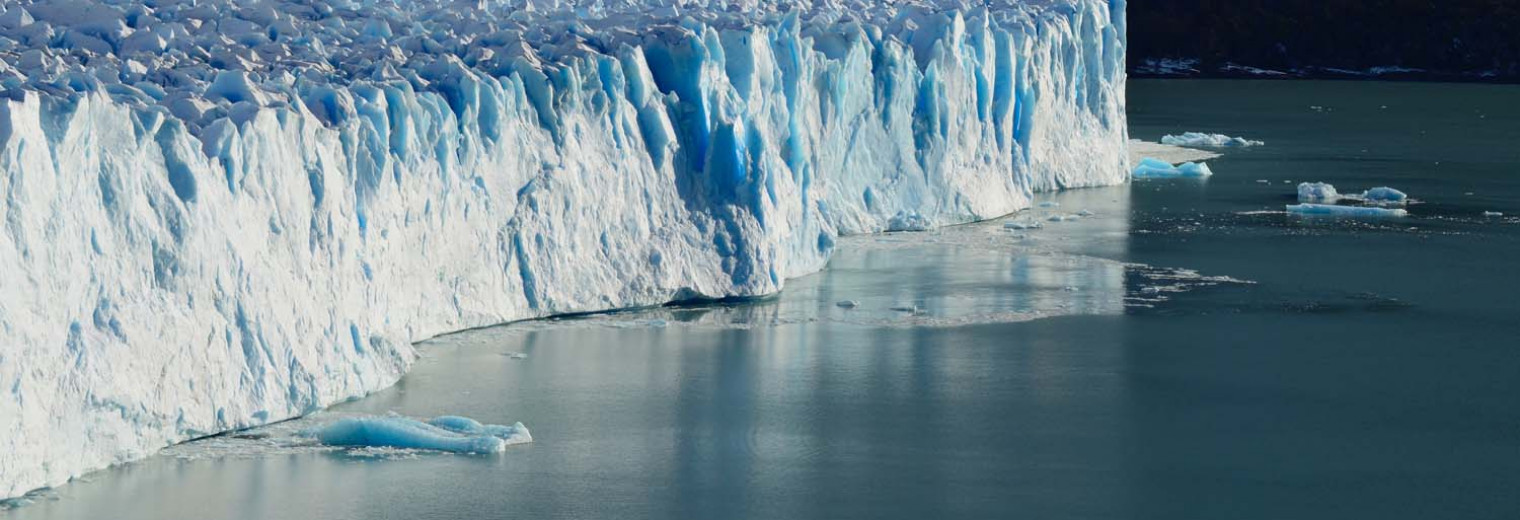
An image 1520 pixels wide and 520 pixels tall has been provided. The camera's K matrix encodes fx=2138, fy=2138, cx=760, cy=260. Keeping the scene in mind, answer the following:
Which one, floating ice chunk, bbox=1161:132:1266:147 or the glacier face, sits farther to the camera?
floating ice chunk, bbox=1161:132:1266:147

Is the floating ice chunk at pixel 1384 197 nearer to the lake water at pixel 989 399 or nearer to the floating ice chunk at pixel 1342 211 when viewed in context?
the floating ice chunk at pixel 1342 211

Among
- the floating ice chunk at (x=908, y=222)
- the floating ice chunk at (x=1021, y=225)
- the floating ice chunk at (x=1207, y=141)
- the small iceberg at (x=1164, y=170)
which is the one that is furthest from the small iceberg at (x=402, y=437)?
the floating ice chunk at (x=1207, y=141)

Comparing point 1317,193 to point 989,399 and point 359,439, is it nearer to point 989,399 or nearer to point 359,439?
point 989,399

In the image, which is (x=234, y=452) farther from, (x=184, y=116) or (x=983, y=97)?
(x=983, y=97)

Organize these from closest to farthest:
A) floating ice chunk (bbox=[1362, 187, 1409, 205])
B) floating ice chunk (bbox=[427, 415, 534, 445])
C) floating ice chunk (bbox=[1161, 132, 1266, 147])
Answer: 1. floating ice chunk (bbox=[427, 415, 534, 445])
2. floating ice chunk (bbox=[1362, 187, 1409, 205])
3. floating ice chunk (bbox=[1161, 132, 1266, 147])

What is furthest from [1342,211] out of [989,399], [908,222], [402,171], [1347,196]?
[402,171]

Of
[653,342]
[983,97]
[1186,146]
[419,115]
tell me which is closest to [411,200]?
[419,115]

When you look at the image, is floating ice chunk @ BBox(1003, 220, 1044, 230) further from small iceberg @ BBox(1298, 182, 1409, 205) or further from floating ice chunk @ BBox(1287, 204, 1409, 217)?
small iceberg @ BBox(1298, 182, 1409, 205)

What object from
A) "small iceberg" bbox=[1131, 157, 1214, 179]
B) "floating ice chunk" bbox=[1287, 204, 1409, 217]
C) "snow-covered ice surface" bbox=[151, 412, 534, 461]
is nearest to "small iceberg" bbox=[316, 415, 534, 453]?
"snow-covered ice surface" bbox=[151, 412, 534, 461]
